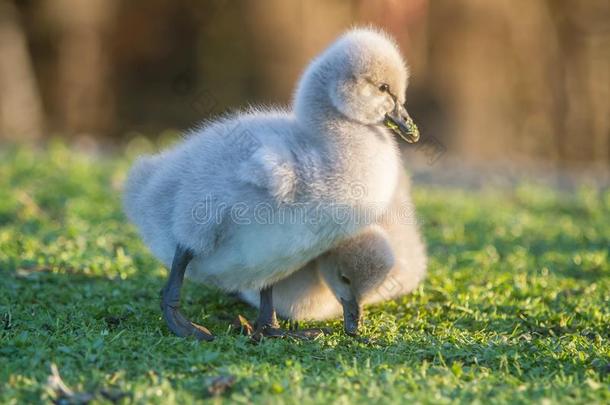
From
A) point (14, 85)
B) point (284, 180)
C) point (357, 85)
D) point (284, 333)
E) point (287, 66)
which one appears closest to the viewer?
point (284, 180)

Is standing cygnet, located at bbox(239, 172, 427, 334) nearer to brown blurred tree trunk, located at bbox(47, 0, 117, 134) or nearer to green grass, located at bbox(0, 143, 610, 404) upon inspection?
green grass, located at bbox(0, 143, 610, 404)

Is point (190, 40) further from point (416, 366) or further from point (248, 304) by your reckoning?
point (416, 366)

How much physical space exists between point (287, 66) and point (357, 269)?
12.8m

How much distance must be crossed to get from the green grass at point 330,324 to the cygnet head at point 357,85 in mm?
1237

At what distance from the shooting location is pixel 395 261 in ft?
17.1

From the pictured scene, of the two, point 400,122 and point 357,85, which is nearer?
point 357,85

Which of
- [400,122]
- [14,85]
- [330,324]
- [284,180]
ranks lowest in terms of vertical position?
[330,324]

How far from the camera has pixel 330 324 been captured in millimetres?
5402

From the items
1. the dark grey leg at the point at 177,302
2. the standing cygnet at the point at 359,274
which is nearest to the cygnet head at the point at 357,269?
the standing cygnet at the point at 359,274

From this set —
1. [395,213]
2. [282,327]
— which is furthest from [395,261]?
[282,327]

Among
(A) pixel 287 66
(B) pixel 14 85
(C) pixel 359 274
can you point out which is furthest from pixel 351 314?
(B) pixel 14 85

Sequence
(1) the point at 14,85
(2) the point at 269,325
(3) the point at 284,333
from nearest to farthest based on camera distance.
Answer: (3) the point at 284,333 < (2) the point at 269,325 < (1) the point at 14,85

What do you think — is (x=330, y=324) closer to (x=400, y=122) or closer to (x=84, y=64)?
(x=400, y=122)

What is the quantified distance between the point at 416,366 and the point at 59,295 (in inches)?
94.4
